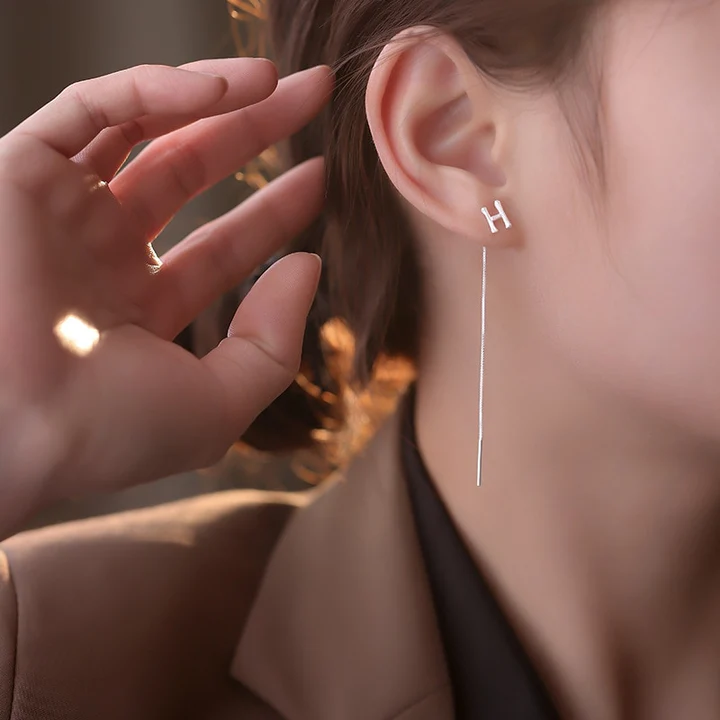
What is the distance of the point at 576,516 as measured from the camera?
0.76m

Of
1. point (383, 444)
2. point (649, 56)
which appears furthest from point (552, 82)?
point (383, 444)

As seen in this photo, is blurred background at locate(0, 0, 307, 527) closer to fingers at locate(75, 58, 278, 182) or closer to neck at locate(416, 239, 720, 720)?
fingers at locate(75, 58, 278, 182)

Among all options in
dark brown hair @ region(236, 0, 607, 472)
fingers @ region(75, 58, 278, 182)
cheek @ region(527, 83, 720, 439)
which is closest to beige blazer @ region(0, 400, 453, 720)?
dark brown hair @ region(236, 0, 607, 472)

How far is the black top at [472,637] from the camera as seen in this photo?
76cm

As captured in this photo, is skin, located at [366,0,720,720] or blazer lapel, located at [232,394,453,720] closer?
skin, located at [366,0,720,720]

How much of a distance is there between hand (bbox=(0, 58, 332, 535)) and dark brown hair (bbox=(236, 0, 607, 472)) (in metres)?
0.05

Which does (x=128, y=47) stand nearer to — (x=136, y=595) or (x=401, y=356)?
(x=401, y=356)

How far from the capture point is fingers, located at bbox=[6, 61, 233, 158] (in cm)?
62

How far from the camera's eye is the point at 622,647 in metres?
0.80

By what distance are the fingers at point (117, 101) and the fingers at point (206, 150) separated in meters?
0.09

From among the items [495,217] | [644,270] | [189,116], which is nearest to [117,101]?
[189,116]

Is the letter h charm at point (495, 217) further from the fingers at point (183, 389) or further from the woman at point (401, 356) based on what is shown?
the fingers at point (183, 389)

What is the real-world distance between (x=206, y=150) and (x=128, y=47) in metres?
0.15

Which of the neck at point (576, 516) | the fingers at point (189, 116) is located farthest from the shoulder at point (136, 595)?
the fingers at point (189, 116)
